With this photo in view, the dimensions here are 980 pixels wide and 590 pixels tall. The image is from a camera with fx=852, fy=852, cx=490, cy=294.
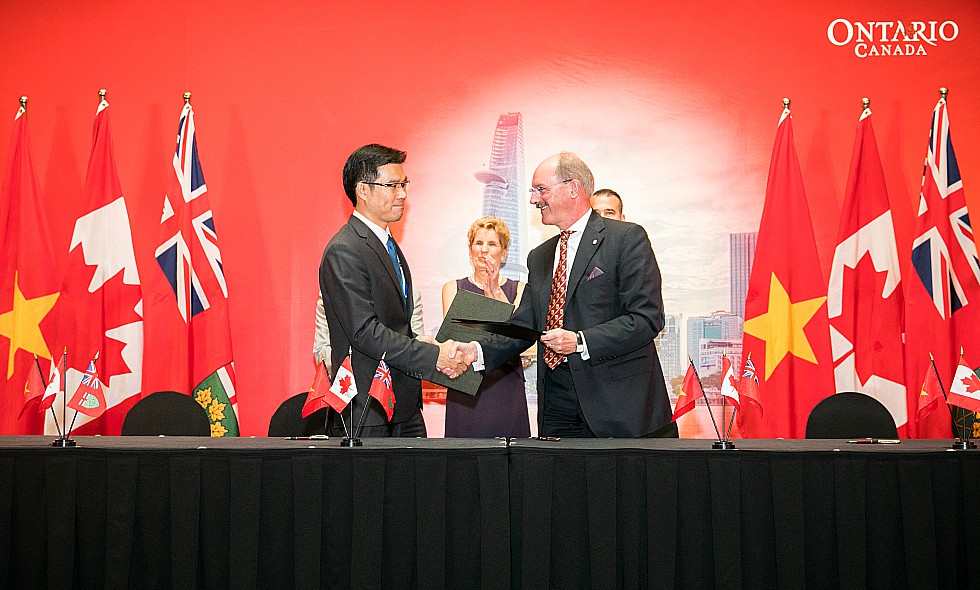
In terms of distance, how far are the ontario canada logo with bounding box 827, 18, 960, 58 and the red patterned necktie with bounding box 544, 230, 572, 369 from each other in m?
2.72

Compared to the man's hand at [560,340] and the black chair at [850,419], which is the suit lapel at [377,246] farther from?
the black chair at [850,419]

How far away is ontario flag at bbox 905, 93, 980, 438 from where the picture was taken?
4727 mm

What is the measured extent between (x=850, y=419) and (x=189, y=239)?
372 cm

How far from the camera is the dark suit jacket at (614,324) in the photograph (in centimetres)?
342

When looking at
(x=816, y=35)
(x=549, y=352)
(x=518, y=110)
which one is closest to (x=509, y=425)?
(x=549, y=352)

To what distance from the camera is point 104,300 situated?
494 cm

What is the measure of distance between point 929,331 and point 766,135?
149 centimetres

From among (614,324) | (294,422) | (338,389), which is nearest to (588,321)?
(614,324)

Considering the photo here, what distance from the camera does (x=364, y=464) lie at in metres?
2.66

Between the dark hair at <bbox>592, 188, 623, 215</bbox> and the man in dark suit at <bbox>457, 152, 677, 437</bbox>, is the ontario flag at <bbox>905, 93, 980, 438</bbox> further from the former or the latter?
the man in dark suit at <bbox>457, 152, 677, 437</bbox>

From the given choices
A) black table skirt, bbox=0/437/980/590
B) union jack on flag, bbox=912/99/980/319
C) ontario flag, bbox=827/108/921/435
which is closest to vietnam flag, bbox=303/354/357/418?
black table skirt, bbox=0/437/980/590

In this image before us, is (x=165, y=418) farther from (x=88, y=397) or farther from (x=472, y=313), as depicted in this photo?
(x=472, y=313)

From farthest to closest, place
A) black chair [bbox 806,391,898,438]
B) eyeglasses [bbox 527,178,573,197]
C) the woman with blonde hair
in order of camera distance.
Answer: the woman with blonde hair < black chair [bbox 806,391,898,438] < eyeglasses [bbox 527,178,573,197]

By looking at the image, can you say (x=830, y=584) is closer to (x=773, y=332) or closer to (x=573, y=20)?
(x=773, y=332)
